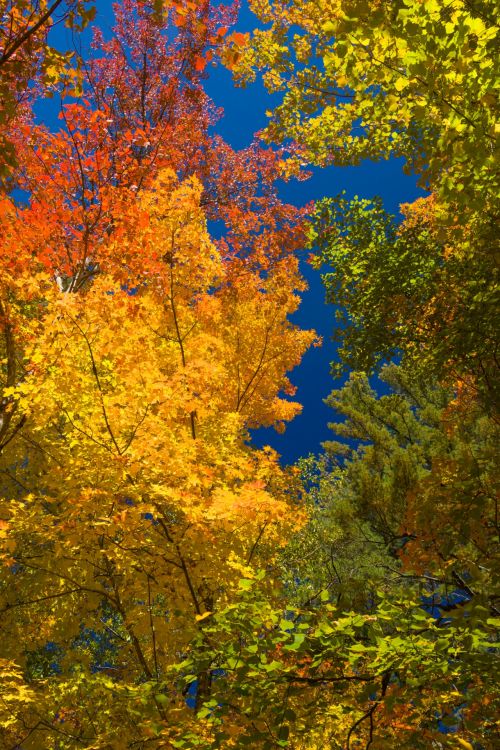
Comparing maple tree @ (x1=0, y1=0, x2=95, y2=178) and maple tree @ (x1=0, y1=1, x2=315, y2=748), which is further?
maple tree @ (x1=0, y1=1, x2=315, y2=748)

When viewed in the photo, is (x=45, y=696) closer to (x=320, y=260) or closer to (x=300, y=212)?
(x=320, y=260)

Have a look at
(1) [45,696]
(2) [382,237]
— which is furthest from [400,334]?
(1) [45,696]

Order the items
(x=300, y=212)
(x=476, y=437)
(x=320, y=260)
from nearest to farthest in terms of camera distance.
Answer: (x=320, y=260), (x=300, y=212), (x=476, y=437)

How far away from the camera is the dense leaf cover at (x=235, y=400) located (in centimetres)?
275

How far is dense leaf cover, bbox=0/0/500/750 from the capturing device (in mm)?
2748

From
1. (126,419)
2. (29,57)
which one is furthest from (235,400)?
(29,57)

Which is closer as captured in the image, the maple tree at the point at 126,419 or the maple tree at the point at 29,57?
the maple tree at the point at 29,57

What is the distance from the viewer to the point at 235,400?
9.67 meters

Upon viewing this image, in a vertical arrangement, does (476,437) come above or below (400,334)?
above

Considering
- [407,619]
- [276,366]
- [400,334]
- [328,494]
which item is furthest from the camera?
[328,494]

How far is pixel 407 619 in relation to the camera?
A: 2.61 m

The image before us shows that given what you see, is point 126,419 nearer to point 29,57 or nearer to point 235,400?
point 29,57

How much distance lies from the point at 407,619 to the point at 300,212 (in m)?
11.2

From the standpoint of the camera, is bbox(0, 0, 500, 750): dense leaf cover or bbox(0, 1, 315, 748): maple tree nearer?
bbox(0, 0, 500, 750): dense leaf cover
